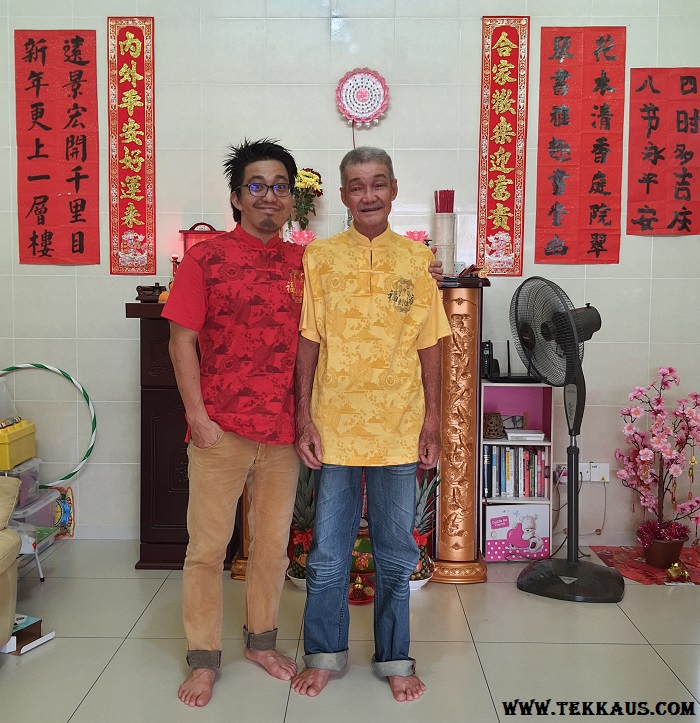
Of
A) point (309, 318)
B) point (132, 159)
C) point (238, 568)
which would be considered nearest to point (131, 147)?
point (132, 159)

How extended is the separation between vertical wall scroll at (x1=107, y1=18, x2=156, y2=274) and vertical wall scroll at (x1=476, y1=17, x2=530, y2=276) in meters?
1.64

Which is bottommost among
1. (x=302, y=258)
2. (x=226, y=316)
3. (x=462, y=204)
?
(x=226, y=316)

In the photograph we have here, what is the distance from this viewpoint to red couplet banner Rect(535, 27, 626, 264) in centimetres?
382

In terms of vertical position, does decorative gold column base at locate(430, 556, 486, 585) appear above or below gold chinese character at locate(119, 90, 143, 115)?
below

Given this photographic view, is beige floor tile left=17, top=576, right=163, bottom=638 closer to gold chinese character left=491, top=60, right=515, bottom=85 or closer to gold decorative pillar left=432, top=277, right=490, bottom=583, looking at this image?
gold decorative pillar left=432, top=277, right=490, bottom=583

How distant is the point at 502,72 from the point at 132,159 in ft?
6.12

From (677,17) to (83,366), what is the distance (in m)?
3.40

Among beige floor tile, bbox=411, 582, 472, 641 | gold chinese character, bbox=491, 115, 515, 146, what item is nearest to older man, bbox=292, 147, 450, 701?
beige floor tile, bbox=411, 582, 472, 641

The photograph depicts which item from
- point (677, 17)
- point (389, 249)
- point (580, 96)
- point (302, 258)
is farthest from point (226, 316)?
point (677, 17)

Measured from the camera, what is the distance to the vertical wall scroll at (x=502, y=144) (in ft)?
12.5

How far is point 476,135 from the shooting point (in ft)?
12.7

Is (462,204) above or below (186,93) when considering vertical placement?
below

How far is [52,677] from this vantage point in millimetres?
2605

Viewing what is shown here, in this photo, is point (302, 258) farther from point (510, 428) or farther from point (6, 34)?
point (6, 34)
